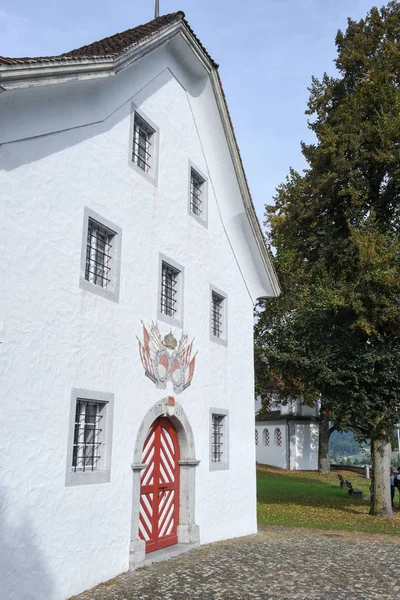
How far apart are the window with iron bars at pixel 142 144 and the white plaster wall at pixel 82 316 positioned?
0.30 m

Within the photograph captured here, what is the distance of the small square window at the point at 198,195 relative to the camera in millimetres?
13222

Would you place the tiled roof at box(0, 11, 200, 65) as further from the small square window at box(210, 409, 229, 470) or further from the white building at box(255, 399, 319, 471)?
the white building at box(255, 399, 319, 471)

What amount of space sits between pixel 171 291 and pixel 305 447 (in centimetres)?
3669

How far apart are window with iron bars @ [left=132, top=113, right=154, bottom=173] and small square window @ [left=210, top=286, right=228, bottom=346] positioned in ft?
11.5

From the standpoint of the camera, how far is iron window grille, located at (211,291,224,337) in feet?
44.9

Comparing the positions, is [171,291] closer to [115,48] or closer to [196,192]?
[196,192]

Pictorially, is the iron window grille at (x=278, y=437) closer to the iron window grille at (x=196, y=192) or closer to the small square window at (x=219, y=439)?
the small square window at (x=219, y=439)

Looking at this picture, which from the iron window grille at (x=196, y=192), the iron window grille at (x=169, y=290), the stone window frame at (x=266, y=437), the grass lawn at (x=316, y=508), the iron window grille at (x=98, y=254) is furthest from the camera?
the stone window frame at (x=266, y=437)

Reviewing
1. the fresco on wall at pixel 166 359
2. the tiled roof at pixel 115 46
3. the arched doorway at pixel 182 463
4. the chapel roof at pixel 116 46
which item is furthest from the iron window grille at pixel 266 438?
the tiled roof at pixel 115 46

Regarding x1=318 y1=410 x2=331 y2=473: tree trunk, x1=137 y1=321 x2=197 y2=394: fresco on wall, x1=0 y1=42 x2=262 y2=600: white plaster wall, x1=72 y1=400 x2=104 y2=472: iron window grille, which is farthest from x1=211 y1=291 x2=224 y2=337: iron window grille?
x1=318 y1=410 x2=331 y2=473: tree trunk

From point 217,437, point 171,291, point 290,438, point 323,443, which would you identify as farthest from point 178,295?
point 290,438

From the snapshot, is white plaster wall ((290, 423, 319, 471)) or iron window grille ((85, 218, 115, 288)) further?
white plaster wall ((290, 423, 319, 471))

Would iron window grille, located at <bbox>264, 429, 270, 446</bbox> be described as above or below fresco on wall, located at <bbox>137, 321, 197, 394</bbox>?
below

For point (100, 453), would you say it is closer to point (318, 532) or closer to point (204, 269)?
point (204, 269)
